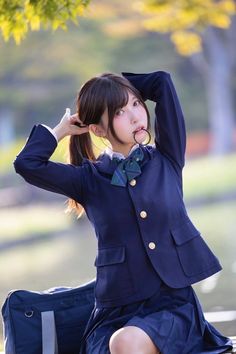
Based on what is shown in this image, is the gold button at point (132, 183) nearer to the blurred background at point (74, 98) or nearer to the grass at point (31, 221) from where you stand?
the blurred background at point (74, 98)

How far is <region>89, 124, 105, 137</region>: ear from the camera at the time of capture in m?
3.79

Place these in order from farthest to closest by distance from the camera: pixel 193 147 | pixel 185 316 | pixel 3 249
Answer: pixel 193 147, pixel 3 249, pixel 185 316

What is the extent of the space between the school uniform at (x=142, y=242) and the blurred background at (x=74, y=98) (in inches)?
228

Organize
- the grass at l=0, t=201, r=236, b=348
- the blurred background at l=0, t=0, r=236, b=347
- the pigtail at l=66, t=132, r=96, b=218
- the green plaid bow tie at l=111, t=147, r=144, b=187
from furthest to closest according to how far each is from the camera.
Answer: the blurred background at l=0, t=0, r=236, b=347, the grass at l=0, t=201, r=236, b=348, the pigtail at l=66, t=132, r=96, b=218, the green plaid bow tie at l=111, t=147, r=144, b=187

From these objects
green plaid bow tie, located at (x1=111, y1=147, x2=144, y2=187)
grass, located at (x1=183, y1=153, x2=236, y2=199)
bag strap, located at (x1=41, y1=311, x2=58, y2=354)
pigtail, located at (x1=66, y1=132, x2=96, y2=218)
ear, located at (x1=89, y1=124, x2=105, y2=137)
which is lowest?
grass, located at (x1=183, y1=153, x2=236, y2=199)

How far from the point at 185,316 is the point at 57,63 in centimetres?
2658

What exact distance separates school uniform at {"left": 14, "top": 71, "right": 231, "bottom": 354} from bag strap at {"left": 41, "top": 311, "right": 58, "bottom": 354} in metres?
0.12

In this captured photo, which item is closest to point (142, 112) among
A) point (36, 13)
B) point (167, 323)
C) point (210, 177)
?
point (167, 323)

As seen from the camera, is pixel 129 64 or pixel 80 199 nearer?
pixel 80 199

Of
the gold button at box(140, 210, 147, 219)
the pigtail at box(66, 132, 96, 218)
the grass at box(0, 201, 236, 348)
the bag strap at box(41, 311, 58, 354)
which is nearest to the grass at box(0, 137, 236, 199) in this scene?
the grass at box(0, 201, 236, 348)

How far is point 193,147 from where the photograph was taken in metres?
32.1

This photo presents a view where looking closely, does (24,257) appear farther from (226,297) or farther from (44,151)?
(44,151)

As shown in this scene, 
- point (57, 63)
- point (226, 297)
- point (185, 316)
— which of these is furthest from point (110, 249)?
point (57, 63)

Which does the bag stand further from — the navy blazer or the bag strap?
the navy blazer
